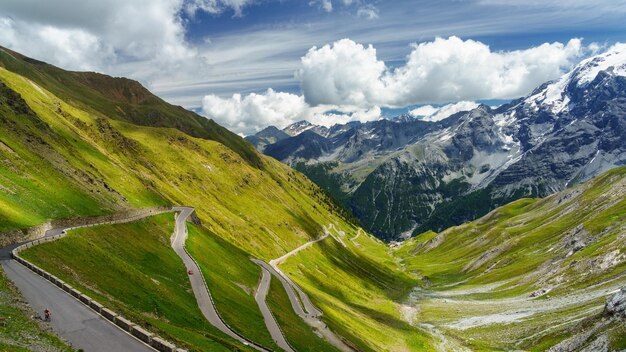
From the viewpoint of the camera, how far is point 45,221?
68750 millimetres

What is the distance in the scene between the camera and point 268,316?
7581 centimetres

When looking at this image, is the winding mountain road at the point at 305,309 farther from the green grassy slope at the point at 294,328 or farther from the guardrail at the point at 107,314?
the guardrail at the point at 107,314

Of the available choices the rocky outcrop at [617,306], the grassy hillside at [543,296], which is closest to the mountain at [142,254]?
the grassy hillside at [543,296]

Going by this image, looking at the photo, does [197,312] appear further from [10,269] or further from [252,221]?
[252,221]

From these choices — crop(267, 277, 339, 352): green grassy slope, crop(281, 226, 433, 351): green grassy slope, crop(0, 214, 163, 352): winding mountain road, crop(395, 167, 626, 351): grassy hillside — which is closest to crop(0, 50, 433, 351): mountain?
crop(267, 277, 339, 352): green grassy slope

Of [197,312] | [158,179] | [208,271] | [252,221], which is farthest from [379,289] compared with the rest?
[197,312]

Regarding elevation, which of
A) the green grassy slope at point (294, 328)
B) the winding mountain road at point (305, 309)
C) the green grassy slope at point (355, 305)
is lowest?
the green grassy slope at point (355, 305)

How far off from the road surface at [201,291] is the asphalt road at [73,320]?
818 inches

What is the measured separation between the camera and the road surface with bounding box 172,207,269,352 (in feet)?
184

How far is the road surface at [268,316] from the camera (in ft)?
211

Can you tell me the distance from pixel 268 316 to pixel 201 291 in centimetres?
1366

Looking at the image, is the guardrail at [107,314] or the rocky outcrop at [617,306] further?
the rocky outcrop at [617,306]

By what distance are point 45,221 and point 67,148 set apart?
193 feet

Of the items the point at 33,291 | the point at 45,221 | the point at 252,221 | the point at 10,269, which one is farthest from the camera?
the point at 252,221
